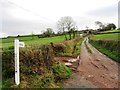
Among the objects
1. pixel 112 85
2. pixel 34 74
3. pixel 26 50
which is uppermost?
pixel 26 50

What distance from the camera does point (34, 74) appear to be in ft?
31.6

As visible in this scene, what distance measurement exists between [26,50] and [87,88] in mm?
3225

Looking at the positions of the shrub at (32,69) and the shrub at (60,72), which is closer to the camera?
the shrub at (32,69)

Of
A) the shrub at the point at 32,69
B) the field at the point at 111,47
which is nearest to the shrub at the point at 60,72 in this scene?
the shrub at the point at 32,69

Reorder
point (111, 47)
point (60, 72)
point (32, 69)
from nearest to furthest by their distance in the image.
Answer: point (32, 69) → point (60, 72) → point (111, 47)

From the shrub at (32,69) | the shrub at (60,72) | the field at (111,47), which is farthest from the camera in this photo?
the field at (111,47)

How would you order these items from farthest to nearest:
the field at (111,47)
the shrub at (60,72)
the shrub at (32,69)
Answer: the field at (111,47), the shrub at (60,72), the shrub at (32,69)

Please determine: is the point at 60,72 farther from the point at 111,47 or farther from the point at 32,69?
the point at 111,47

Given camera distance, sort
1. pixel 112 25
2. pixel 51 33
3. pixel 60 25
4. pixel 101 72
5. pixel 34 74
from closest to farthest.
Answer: pixel 34 74 → pixel 101 72 → pixel 60 25 → pixel 51 33 → pixel 112 25

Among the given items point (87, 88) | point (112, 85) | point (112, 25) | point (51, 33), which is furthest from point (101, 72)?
point (112, 25)

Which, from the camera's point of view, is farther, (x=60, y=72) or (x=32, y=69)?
(x=60, y=72)

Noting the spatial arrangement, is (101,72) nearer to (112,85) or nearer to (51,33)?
(112,85)

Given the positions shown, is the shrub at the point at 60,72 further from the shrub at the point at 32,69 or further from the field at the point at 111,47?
the field at the point at 111,47

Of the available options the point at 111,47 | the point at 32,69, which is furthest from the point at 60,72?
the point at 111,47
